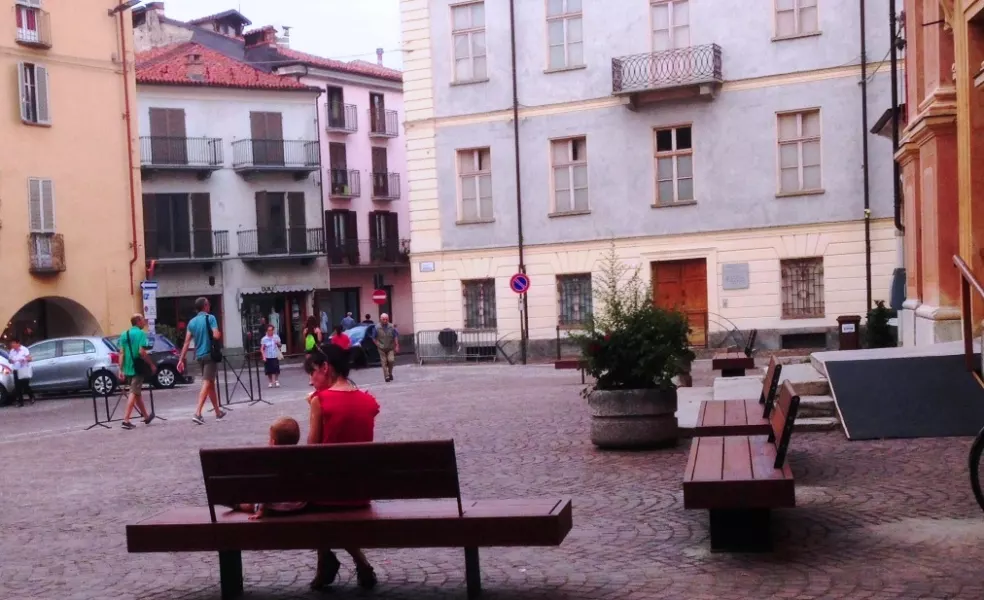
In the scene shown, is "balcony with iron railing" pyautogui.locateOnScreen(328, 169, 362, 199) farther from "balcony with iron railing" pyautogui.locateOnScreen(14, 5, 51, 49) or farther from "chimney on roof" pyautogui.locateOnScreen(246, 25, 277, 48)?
"balcony with iron railing" pyautogui.locateOnScreen(14, 5, 51, 49)

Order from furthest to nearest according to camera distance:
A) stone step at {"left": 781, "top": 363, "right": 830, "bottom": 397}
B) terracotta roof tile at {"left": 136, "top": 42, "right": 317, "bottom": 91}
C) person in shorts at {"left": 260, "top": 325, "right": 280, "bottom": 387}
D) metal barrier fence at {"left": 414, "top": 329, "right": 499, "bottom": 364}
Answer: terracotta roof tile at {"left": 136, "top": 42, "right": 317, "bottom": 91}, metal barrier fence at {"left": 414, "top": 329, "right": 499, "bottom": 364}, person in shorts at {"left": 260, "top": 325, "right": 280, "bottom": 387}, stone step at {"left": 781, "top": 363, "right": 830, "bottom": 397}

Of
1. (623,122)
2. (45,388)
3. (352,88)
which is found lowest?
(45,388)

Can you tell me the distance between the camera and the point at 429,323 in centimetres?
3997

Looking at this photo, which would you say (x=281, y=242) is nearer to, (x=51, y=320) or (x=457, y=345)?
(x=51, y=320)

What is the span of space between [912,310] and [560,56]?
20683mm

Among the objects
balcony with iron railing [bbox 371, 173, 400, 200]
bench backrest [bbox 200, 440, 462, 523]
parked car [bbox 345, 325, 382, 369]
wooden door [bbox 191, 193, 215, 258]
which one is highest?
balcony with iron railing [bbox 371, 173, 400, 200]

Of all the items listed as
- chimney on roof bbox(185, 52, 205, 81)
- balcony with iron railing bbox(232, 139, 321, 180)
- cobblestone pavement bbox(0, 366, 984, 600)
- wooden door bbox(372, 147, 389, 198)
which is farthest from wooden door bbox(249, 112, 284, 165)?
cobblestone pavement bbox(0, 366, 984, 600)

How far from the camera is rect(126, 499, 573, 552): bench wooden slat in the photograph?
251 inches

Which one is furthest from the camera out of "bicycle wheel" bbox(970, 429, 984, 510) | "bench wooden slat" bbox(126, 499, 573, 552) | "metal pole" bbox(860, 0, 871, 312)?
"metal pole" bbox(860, 0, 871, 312)

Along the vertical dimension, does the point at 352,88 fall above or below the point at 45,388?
above

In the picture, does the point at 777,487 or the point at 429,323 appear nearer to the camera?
the point at 777,487

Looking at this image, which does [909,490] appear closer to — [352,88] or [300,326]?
[300,326]

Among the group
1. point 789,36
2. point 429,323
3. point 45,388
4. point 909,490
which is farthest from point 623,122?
point 909,490

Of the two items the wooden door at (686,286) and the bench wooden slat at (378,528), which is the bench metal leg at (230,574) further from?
the wooden door at (686,286)
